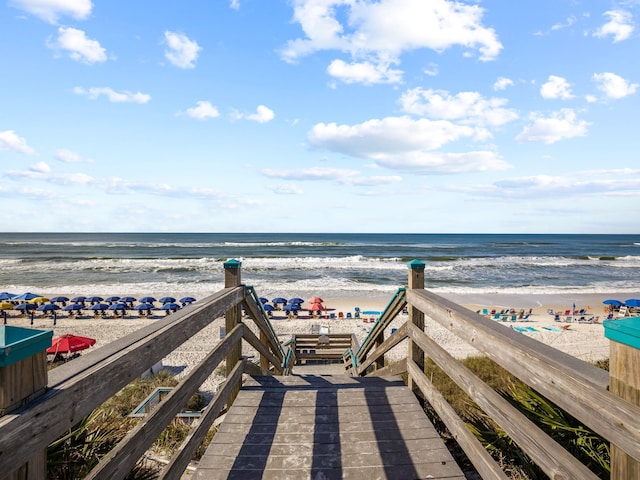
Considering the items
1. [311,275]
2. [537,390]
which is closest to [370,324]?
[311,275]

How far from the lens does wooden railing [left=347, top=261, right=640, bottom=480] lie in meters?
1.19

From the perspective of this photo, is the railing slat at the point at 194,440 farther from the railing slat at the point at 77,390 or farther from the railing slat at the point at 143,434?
the railing slat at the point at 77,390

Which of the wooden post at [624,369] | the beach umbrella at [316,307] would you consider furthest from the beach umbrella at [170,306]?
the wooden post at [624,369]

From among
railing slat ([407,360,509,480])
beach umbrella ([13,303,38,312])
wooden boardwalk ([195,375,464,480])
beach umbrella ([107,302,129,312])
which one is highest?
railing slat ([407,360,509,480])

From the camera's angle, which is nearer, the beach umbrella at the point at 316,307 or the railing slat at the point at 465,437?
the railing slat at the point at 465,437

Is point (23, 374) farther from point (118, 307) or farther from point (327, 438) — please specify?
point (118, 307)

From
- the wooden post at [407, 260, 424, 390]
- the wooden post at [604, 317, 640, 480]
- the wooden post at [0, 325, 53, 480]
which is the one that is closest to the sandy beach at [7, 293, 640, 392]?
the wooden post at [407, 260, 424, 390]

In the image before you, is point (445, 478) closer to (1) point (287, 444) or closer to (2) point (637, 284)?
(1) point (287, 444)

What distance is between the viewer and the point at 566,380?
1.40 meters

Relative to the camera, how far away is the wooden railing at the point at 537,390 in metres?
1.19

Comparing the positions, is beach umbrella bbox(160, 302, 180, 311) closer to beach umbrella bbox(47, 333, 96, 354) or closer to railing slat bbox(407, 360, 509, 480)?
beach umbrella bbox(47, 333, 96, 354)

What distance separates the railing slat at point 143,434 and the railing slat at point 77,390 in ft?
0.80

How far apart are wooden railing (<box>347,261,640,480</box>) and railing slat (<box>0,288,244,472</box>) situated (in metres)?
1.74

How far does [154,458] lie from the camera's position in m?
4.10
